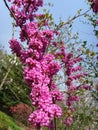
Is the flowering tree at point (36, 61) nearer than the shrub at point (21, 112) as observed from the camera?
Yes

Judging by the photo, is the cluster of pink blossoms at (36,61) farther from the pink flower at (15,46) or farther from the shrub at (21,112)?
the shrub at (21,112)

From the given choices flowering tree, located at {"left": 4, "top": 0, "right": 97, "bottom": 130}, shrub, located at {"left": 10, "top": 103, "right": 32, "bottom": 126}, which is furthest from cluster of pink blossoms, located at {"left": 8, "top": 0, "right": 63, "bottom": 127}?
shrub, located at {"left": 10, "top": 103, "right": 32, "bottom": 126}

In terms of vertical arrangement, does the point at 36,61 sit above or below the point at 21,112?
below

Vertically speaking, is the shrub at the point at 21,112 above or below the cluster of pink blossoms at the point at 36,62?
above

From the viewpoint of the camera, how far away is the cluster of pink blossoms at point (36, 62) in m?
4.00

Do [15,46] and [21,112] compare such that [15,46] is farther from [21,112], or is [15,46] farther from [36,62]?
[21,112]

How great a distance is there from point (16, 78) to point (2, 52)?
5238 millimetres

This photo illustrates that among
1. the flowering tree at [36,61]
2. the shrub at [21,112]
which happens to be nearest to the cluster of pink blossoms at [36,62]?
the flowering tree at [36,61]

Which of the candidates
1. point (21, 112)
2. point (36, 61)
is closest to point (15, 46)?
point (36, 61)

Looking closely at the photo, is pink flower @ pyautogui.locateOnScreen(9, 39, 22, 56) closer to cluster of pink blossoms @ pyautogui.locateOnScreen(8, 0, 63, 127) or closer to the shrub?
cluster of pink blossoms @ pyautogui.locateOnScreen(8, 0, 63, 127)

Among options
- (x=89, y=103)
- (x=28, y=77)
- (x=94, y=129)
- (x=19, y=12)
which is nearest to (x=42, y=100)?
(x=28, y=77)

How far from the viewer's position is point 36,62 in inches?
168

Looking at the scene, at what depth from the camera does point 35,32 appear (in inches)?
177

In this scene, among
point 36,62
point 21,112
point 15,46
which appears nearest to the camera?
point 36,62
